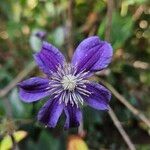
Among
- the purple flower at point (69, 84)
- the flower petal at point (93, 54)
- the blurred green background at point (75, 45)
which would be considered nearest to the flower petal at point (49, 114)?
the purple flower at point (69, 84)

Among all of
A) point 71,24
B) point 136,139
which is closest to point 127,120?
point 136,139

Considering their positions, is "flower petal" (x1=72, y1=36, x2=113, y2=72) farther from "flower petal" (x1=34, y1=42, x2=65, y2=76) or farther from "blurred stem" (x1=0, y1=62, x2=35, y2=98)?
"blurred stem" (x1=0, y1=62, x2=35, y2=98)

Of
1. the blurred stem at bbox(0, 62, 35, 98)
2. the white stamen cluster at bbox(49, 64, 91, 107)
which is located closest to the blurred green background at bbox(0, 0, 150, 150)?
the blurred stem at bbox(0, 62, 35, 98)

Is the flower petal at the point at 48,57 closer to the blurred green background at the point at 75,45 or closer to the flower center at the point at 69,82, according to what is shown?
the flower center at the point at 69,82

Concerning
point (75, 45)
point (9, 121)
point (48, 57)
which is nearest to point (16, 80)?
point (75, 45)

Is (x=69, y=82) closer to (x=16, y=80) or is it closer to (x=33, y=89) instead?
(x=33, y=89)

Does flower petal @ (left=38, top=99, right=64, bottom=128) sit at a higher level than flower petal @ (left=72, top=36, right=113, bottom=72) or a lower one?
lower
